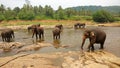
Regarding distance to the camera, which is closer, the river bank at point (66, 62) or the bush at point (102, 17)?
the river bank at point (66, 62)

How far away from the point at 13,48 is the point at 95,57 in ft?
27.7

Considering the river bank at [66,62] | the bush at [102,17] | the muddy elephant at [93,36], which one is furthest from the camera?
the bush at [102,17]

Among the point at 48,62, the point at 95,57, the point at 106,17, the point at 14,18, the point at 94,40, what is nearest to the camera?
the point at 48,62

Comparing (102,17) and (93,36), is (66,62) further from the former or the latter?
(102,17)

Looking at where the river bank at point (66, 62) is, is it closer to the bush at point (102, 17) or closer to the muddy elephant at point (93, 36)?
the muddy elephant at point (93, 36)

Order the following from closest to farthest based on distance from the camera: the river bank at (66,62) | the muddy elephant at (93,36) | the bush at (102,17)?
the river bank at (66,62) → the muddy elephant at (93,36) → the bush at (102,17)

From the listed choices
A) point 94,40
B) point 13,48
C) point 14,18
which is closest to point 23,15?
point 14,18

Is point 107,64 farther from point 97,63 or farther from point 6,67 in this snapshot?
point 6,67

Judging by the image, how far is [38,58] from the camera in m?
12.9

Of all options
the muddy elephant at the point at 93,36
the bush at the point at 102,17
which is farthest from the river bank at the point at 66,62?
the bush at the point at 102,17

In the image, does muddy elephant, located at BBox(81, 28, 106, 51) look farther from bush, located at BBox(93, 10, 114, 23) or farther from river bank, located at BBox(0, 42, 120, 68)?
bush, located at BBox(93, 10, 114, 23)

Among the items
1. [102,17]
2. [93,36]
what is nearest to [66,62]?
[93,36]

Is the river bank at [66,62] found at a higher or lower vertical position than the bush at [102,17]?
lower

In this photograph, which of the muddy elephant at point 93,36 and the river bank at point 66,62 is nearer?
the river bank at point 66,62
